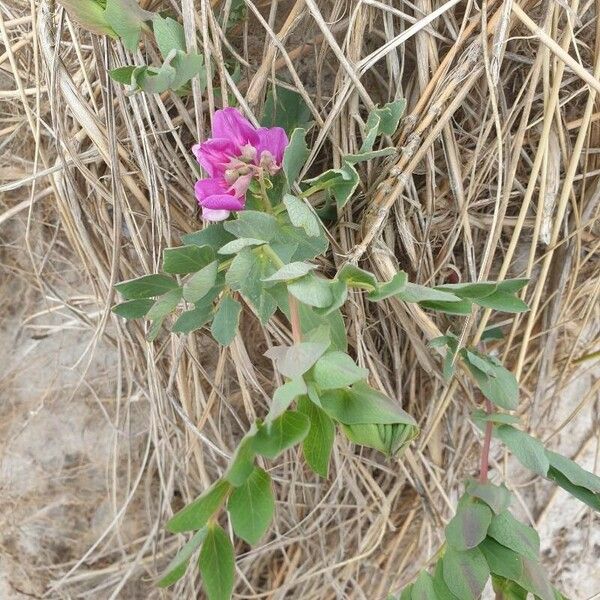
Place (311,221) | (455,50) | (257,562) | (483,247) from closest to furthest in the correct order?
(311,221)
(455,50)
(483,247)
(257,562)

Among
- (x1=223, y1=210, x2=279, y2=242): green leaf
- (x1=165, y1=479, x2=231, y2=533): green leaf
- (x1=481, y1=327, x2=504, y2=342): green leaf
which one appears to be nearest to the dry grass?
(x1=481, y1=327, x2=504, y2=342): green leaf

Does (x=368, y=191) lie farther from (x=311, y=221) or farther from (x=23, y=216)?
(x=23, y=216)

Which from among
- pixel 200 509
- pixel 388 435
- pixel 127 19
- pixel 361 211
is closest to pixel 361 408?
pixel 388 435

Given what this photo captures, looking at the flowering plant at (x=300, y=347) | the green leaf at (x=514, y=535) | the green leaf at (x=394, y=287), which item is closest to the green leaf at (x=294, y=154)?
the flowering plant at (x=300, y=347)

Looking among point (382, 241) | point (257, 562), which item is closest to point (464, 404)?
point (382, 241)

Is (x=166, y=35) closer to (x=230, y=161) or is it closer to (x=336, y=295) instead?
(x=230, y=161)

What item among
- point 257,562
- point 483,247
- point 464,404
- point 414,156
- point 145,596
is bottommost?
point 145,596

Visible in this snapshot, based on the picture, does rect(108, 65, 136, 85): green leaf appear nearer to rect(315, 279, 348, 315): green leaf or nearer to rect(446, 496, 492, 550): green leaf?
rect(315, 279, 348, 315): green leaf
